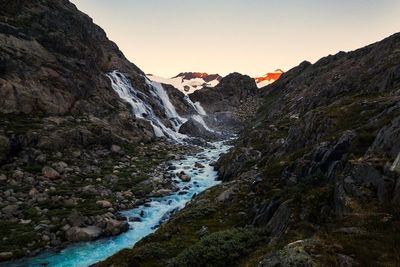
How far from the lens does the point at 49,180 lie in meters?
39.3

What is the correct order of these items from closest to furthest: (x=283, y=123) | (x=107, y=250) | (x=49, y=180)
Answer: (x=107, y=250)
(x=49, y=180)
(x=283, y=123)

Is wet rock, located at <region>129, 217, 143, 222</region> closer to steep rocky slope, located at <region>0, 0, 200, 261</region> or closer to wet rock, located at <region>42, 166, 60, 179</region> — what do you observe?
steep rocky slope, located at <region>0, 0, 200, 261</region>

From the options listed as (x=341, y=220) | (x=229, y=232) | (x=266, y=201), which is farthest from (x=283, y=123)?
(x=341, y=220)

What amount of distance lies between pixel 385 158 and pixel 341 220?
402cm

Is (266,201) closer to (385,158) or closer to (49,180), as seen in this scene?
(385,158)

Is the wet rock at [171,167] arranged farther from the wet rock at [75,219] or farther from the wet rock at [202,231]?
the wet rock at [202,231]

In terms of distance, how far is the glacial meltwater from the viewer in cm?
2512

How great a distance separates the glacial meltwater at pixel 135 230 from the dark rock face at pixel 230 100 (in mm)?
74871

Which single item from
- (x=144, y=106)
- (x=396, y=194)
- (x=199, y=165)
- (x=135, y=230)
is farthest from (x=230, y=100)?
(x=396, y=194)

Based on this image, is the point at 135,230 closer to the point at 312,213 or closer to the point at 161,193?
the point at 161,193

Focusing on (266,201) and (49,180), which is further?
(49,180)

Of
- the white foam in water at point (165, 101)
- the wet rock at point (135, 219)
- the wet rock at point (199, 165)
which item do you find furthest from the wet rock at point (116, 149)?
the white foam in water at point (165, 101)

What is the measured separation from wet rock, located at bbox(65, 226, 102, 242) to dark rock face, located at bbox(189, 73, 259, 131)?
93433 millimetres

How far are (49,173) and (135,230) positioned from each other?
48.7 feet
